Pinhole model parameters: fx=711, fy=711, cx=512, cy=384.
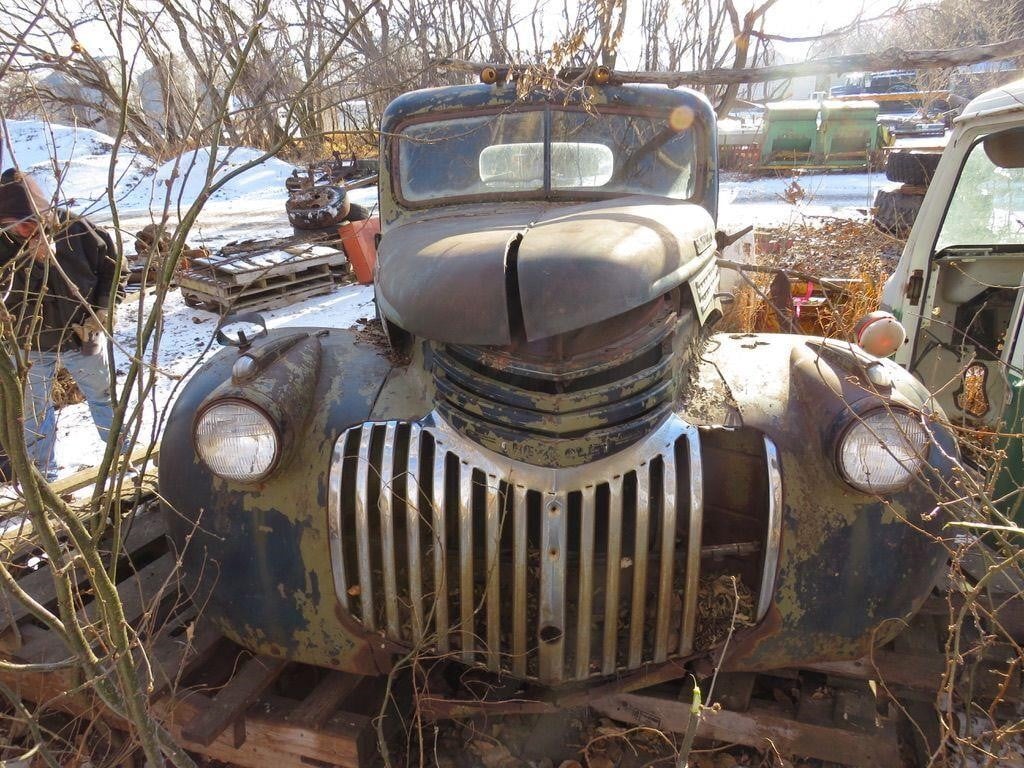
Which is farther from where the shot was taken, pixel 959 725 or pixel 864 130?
pixel 864 130

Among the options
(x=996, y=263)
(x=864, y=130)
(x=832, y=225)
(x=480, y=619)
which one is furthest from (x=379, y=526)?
(x=864, y=130)

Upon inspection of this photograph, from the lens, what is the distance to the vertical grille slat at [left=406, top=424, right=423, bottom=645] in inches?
81.9

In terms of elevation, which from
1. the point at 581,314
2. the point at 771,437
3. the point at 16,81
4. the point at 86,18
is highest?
the point at 86,18

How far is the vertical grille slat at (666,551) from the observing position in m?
2.05

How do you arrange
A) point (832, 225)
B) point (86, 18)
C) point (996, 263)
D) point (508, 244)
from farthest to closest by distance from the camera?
point (832, 225) → point (996, 263) → point (86, 18) → point (508, 244)

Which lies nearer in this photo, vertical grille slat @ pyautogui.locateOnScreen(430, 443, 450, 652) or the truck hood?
the truck hood

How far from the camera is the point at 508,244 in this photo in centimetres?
214

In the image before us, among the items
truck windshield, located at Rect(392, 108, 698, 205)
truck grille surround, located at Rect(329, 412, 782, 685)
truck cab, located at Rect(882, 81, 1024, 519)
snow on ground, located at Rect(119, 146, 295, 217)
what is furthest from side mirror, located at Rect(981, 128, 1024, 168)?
snow on ground, located at Rect(119, 146, 295, 217)

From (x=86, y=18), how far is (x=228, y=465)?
1.88 meters

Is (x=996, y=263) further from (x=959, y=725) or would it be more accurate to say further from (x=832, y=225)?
(x=832, y=225)

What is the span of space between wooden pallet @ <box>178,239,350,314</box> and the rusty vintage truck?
17.2 ft

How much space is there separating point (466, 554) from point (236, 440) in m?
0.77

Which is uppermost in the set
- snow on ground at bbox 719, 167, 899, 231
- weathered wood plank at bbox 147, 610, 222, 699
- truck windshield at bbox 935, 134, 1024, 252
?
truck windshield at bbox 935, 134, 1024, 252

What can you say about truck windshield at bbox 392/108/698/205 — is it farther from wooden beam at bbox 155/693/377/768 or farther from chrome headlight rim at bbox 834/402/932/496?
wooden beam at bbox 155/693/377/768
